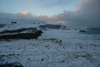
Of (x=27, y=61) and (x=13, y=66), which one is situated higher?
(x=13, y=66)

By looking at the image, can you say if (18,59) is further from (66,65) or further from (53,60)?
(66,65)

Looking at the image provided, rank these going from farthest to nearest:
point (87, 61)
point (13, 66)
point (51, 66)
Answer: point (87, 61) < point (51, 66) < point (13, 66)

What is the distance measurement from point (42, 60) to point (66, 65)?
5.75 ft

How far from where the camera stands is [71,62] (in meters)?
5.32

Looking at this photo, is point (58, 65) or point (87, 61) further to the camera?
point (87, 61)

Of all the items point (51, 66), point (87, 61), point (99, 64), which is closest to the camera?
point (51, 66)

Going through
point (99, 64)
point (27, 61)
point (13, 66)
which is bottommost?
point (99, 64)

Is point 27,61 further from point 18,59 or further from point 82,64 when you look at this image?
point 82,64

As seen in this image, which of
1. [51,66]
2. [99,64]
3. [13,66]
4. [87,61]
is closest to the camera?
[13,66]

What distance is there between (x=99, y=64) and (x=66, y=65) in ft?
7.86

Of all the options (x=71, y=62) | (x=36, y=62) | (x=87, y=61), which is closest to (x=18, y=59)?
(x=36, y=62)

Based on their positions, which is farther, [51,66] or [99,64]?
[99,64]

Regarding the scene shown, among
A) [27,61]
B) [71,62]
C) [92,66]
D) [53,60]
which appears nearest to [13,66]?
[27,61]

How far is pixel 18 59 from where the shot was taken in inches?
218
